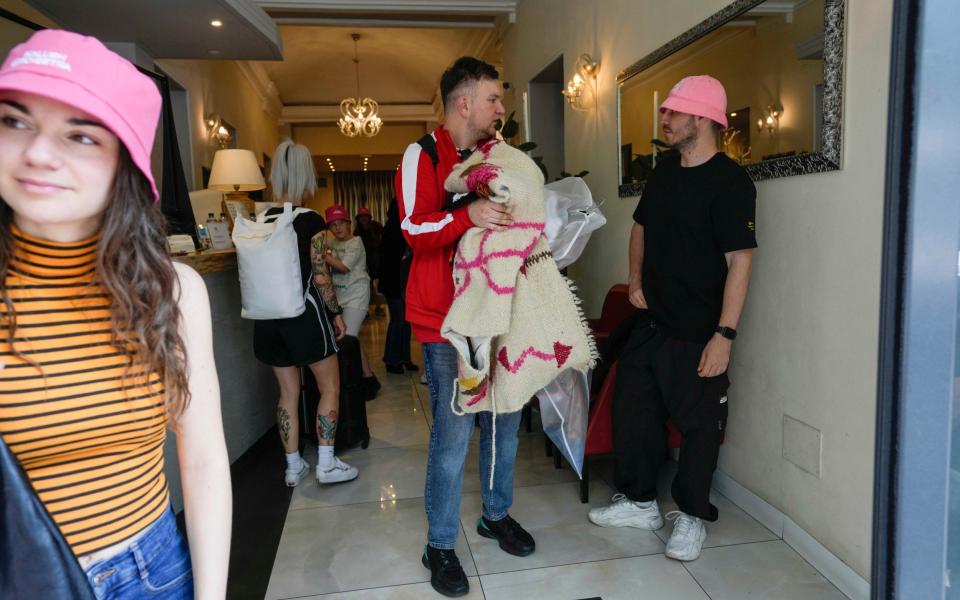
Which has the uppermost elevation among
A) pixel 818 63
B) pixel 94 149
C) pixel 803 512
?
pixel 818 63

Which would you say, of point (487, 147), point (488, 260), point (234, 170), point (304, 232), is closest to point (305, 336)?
point (304, 232)

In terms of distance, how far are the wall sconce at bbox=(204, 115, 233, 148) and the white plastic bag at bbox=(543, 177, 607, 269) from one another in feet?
18.9

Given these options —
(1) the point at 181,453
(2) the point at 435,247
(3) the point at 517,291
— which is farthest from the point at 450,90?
(1) the point at 181,453

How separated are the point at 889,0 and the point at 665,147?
1.40 m

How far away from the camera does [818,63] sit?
6.93 feet

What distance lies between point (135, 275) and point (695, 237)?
1.91m

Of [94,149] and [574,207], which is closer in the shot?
[94,149]

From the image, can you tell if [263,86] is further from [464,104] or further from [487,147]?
[487,147]

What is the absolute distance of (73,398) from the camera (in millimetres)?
762

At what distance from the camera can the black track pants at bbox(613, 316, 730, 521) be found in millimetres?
2324

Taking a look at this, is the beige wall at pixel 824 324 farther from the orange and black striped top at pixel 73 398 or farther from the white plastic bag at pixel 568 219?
the orange and black striped top at pixel 73 398

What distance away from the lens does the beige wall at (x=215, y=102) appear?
6164 mm

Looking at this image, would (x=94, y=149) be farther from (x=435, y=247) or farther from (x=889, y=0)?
(x=889, y=0)

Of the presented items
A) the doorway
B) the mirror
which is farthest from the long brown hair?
the doorway
